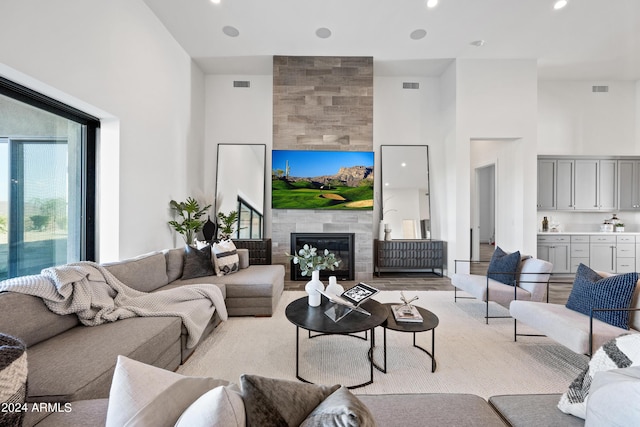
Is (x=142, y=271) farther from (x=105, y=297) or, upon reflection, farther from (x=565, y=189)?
(x=565, y=189)

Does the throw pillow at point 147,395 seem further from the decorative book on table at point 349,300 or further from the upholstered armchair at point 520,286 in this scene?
the upholstered armchair at point 520,286

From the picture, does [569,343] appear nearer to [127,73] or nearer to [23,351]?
[23,351]

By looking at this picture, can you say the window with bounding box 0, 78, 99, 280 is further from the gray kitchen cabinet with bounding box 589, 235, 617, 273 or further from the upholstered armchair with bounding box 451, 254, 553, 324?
the gray kitchen cabinet with bounding box 589, 235, 617, 273

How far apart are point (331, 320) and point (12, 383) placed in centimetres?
164

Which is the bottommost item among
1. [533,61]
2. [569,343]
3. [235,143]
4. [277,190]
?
[569,343]

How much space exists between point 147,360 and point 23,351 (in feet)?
3.32

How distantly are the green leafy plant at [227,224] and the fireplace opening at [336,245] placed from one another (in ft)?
3.66

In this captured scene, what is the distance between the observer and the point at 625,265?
529 cm

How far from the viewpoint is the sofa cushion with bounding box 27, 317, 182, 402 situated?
1.30 metres

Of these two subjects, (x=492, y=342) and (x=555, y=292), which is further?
(x=555, y=292)

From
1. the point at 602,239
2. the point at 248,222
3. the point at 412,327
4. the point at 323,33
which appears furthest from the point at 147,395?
the point at 602,239

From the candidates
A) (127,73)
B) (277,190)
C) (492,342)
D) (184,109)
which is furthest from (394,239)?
(127,73)

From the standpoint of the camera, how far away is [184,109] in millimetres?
4719

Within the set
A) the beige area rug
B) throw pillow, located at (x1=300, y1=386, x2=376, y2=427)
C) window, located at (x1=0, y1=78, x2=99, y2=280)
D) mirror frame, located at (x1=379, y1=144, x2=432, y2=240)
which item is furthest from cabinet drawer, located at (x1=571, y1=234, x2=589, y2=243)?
window, located at (x1=0, y1=78, x2=99, y2=280)
